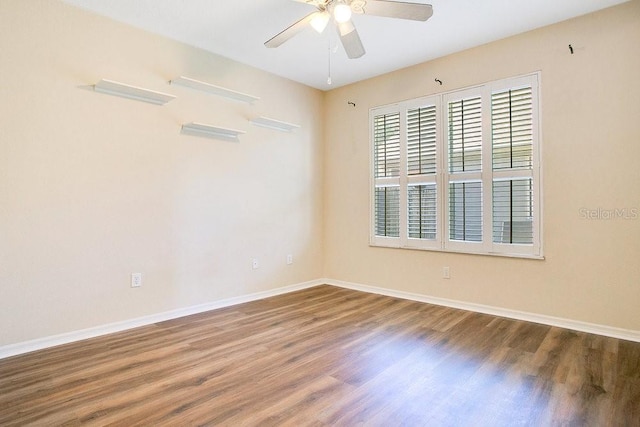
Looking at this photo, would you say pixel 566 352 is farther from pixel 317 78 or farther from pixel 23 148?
pixel 23 148

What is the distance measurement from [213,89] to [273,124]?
885 millimetres

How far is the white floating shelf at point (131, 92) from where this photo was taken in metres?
2.93

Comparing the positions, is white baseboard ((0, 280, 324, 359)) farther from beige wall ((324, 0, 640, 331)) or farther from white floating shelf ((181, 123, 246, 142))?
beige wall ((324, 0, 640, 331))

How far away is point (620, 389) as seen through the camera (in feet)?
6.81

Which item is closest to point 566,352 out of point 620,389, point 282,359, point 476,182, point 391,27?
point 620,389

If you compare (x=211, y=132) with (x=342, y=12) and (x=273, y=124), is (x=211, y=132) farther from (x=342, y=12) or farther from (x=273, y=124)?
(x=342, y=12)

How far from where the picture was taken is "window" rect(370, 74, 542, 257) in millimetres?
3385

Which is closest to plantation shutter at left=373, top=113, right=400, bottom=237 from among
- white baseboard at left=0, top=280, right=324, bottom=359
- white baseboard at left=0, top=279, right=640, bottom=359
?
white baseboard at left=0, top=279, right=640, bottom=359

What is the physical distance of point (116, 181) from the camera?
3127 mm

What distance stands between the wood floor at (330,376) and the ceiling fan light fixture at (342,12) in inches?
93.9

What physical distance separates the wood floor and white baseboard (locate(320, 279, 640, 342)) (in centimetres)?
11

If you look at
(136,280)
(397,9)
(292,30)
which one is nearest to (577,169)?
(397,9)

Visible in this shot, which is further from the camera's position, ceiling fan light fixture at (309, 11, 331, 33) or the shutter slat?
the shutter slat

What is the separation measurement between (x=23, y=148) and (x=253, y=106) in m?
2.29
